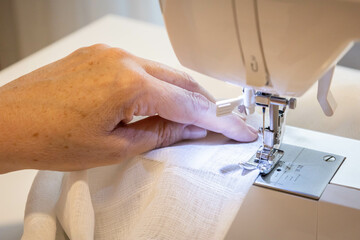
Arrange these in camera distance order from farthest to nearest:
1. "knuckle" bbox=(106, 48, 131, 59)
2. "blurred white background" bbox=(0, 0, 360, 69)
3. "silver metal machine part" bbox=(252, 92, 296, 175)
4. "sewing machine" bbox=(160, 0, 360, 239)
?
"blurred white background" bbox=(0, 0, 360, 69) < "knuckle" bbox=(106, 48, 131, 59) < "silver metal machine part" bbox=(252, 92, 296, 175) < "sewing machine" bbox=(160, 0, 360, 239)

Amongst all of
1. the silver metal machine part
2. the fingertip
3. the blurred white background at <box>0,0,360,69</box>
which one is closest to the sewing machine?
the silver metal machine part

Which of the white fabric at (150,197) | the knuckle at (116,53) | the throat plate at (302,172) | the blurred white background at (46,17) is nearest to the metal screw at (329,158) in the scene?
the throat plate at (302,172)

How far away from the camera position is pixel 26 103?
35.9 inches

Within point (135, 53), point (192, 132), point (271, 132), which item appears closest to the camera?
point (271, 132)

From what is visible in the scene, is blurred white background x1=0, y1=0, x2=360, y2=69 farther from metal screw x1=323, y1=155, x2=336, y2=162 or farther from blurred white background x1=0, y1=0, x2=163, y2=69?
metal screw x1=323, y1=155, x2=336, y2=162

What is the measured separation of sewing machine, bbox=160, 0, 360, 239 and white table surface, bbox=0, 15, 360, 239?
30 millimetres

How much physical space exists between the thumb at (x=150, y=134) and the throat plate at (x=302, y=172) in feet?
0.49

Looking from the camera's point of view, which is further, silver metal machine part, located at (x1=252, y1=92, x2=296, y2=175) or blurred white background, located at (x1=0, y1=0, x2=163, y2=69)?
blurred white background, located at (x1=0, y1=0, x2=163, y2=69)

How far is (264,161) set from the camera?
89 centimetres

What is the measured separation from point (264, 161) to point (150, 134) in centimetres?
18

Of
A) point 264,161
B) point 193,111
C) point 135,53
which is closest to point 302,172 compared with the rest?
point 264,161

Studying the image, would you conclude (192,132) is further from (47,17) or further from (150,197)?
(47,17)

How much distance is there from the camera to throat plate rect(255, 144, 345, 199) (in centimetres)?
84

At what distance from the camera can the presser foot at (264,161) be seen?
0.89 meters
